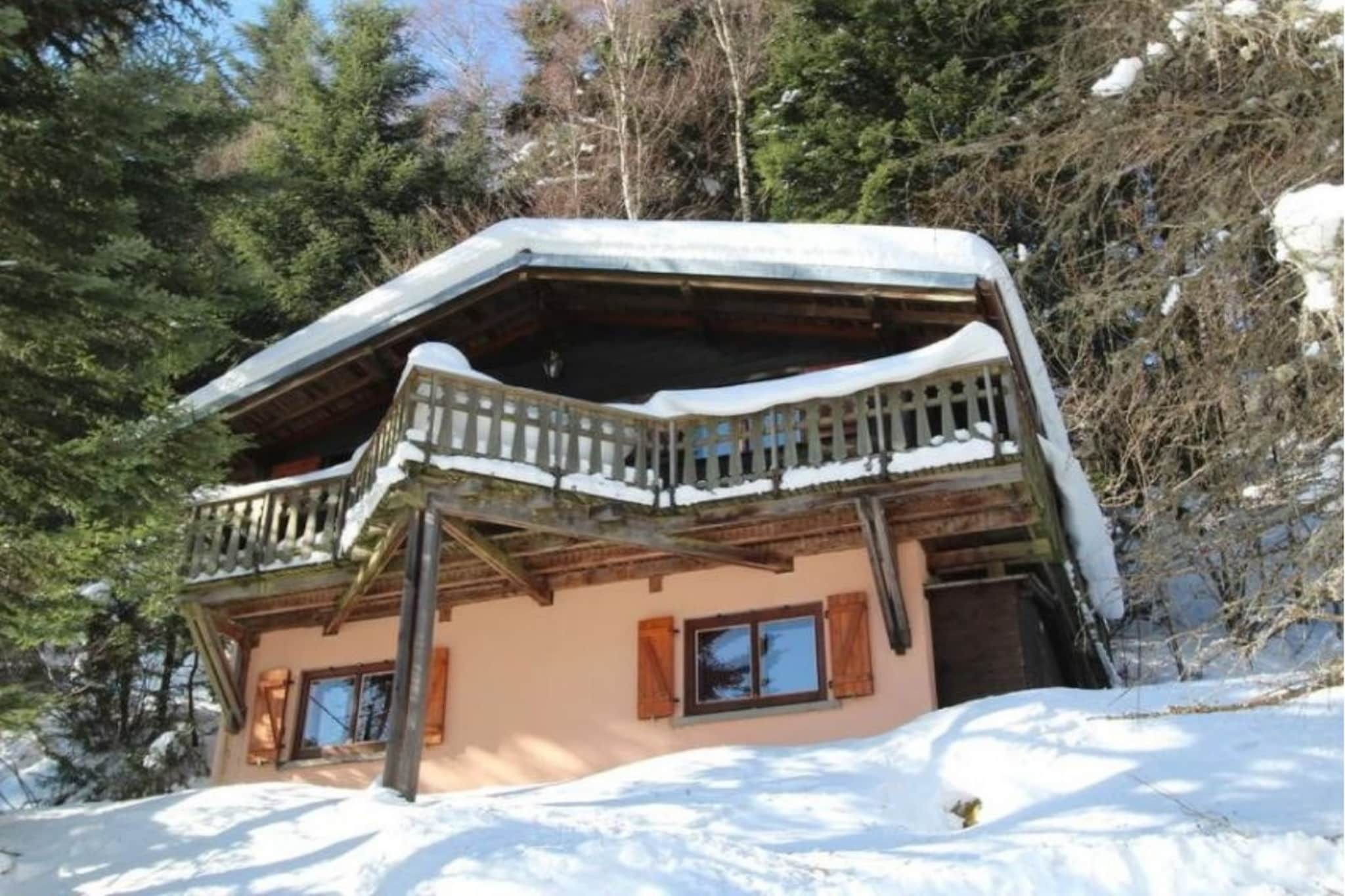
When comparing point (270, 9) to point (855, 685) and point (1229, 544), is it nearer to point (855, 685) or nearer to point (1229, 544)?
point (855, 685)

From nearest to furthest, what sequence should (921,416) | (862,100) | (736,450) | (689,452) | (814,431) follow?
(921,416)
(814,431)
(736,450)
(689,452)
(862,100)

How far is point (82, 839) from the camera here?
1051 centimetres

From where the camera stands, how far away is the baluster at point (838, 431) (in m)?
11.9

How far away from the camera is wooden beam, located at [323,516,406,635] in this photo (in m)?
12.5

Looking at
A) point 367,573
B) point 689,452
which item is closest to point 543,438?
point 689,452

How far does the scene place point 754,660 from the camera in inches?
516

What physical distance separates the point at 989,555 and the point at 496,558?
4.99 m

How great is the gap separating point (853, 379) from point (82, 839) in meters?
7.79

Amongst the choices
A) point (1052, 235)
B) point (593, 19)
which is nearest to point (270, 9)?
point (593, 19)

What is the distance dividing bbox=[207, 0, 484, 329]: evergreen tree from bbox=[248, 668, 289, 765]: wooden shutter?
9.84 metres

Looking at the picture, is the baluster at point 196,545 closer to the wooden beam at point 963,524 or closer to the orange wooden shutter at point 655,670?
the orange wooden shutter at point 655,670

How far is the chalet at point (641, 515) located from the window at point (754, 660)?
3 cm

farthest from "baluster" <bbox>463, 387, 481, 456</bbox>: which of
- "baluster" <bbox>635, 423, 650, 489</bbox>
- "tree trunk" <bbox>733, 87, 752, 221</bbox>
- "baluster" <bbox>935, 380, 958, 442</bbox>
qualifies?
"tree trunk" <bbox>733, 87, 752, 221</bbox>

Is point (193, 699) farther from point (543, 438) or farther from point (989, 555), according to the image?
point (989, 555)
